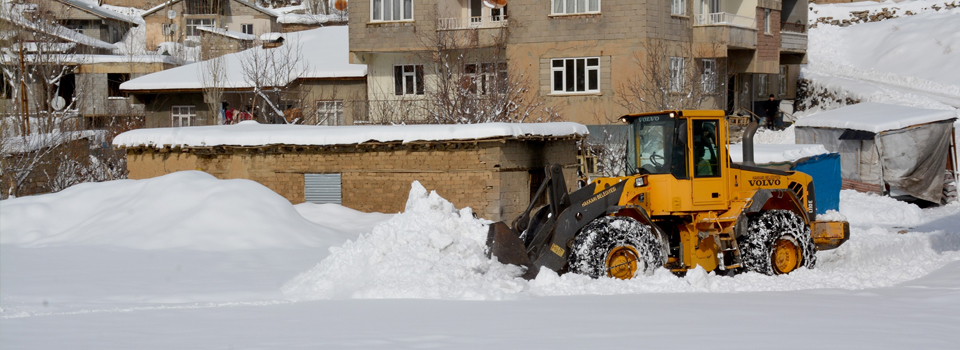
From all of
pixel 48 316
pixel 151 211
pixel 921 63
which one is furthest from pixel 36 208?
pixel 921 63

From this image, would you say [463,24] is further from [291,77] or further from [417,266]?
[417,266]

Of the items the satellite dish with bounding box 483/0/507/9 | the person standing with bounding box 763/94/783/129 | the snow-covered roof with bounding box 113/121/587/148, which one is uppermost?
the satellite dish with bounding box 483/0/507/9

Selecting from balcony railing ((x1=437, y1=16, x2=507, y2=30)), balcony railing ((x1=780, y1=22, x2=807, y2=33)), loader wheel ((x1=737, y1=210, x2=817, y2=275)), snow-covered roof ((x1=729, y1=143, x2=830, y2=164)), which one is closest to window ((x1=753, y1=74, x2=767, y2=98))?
balcony railing ((x1=780, y1=22, x2=807, y2=33))

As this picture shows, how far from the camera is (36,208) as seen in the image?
18.0 meters

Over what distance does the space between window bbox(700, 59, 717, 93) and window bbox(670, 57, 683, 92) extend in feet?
3.48

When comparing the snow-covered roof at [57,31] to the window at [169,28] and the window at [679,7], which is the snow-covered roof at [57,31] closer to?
the window at [169,28]

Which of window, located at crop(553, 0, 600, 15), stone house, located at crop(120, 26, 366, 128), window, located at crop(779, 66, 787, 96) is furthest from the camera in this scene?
window, located at crop(779, 66, 787, 96)

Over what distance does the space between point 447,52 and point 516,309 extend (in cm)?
2314

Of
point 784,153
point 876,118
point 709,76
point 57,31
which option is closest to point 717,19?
point 709,76

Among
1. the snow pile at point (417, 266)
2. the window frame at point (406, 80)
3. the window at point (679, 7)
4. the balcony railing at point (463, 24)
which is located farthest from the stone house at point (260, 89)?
the snow pile at point (417, 266)

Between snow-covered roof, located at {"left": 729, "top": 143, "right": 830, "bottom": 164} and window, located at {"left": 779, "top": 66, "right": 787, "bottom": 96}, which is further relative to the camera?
window, located at {"left": 779, "top": 66, "right": 787, "bottom": 96}

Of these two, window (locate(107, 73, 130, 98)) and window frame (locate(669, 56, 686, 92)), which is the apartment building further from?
window (locate(107, 73, 130, 98))

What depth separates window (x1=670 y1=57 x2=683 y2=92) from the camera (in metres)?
31.2

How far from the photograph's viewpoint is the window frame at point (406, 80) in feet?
115
